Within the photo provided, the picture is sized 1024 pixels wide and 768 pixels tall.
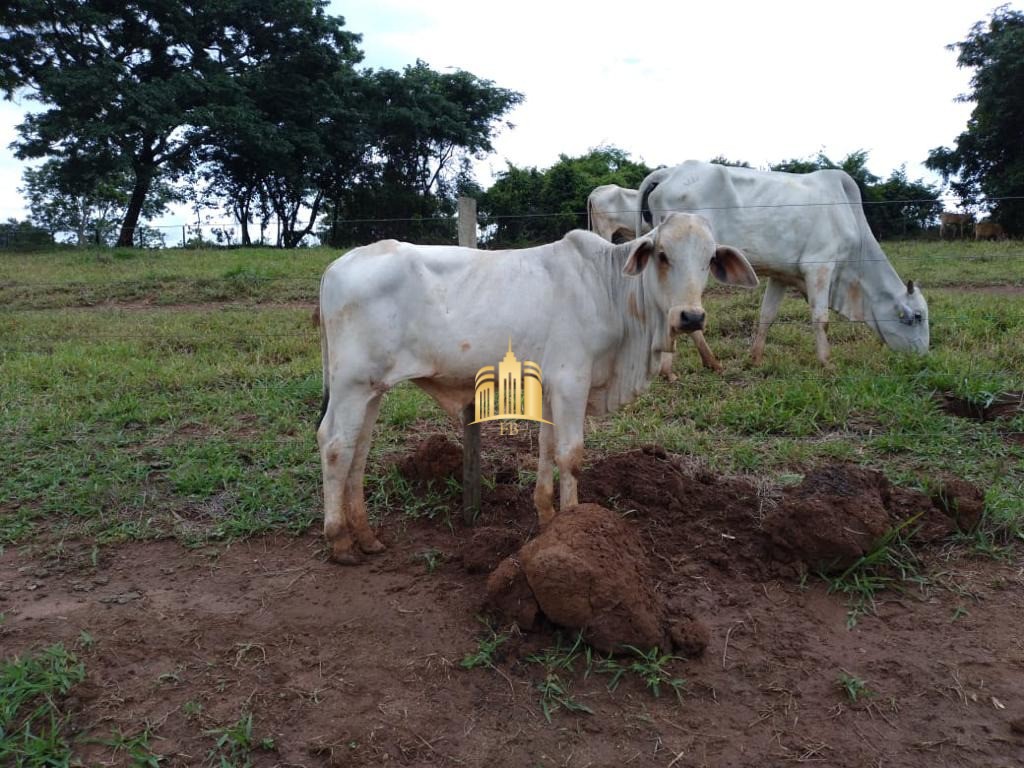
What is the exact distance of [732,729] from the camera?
2.61 metres

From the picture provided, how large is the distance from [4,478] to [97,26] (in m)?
18.4

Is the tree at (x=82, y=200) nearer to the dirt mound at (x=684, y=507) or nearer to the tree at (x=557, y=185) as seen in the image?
the tree at (x=557, y=185)

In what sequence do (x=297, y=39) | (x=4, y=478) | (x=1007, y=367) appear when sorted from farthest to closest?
(x=297, y=39) → (x=1007, y=367) → (x=4, y=478)

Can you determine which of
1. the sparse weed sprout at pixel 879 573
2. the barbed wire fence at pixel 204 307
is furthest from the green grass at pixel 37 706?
the barbed wire fence at pixel 204 307

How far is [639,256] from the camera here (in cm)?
338

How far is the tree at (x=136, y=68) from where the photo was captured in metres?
18.4

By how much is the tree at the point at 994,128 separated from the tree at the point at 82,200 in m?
20.7

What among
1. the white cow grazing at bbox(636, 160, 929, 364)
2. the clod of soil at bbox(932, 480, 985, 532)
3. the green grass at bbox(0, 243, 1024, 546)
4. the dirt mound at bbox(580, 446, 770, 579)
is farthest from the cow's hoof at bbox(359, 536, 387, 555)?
the white cow grazing at bbox(636, 160, 929, 364)

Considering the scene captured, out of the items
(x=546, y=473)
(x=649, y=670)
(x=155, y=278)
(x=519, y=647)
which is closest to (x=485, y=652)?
(x=519, y=647)

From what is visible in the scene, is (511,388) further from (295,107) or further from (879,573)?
(295,107)

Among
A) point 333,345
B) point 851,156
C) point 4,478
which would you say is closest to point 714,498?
point 333,345

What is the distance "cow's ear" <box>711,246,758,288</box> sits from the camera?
3.44 meters

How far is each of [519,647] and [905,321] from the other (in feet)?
16.8

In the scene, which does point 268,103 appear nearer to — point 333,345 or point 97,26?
point 97,26
